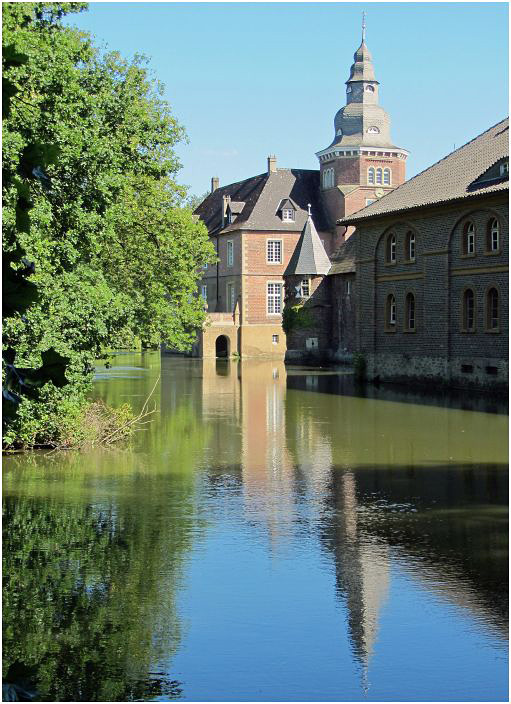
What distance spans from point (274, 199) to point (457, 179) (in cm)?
3896

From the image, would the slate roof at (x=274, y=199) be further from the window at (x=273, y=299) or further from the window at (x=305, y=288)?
the window at (x=305, y=288)

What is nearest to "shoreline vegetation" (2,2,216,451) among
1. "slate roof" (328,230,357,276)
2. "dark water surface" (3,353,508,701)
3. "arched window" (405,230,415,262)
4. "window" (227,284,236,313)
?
"dark water surface" (3,353,508,701)

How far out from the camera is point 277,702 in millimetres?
8945

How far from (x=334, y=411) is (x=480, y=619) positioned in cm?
2294

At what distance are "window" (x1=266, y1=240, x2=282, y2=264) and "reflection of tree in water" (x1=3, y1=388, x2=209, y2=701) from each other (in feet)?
192

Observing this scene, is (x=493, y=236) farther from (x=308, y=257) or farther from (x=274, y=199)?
(x=274, y=199)

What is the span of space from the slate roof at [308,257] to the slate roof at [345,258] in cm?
77

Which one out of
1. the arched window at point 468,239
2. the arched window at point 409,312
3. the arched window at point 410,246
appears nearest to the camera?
the arched window at point 468,239

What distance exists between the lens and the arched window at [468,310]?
4275 cm

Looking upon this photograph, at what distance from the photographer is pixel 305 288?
72.1 metres

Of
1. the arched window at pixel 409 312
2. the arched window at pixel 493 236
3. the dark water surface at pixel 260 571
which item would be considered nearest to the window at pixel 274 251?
the arched window at pixel 409 312

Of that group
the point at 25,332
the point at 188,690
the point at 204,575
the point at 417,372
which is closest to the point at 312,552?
the point at 204,575

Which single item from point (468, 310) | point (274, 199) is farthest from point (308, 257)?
point (468, 310)

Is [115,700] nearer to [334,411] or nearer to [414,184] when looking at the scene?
[334,411]
